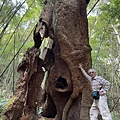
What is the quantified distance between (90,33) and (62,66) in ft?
25.1

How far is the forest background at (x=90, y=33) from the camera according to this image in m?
7.73

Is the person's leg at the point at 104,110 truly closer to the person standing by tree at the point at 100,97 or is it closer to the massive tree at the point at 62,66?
the person standing by tree at the point at 100,97

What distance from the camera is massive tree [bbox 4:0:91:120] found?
5.01 metres

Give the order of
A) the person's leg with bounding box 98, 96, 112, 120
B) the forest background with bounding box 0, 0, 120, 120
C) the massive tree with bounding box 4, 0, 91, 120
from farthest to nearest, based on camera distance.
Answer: the forest background with bounding box 0, 0, 120, 120
the massive tree with bounding box 4, 0, 91, 120
the person's leg with bounding box 98, 96, 112, 120

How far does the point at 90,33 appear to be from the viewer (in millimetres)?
12680

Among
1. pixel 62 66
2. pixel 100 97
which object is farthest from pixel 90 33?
pixel 100 97

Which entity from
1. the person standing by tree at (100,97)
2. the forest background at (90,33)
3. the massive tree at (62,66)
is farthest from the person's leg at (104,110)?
the forest background at (90,33)

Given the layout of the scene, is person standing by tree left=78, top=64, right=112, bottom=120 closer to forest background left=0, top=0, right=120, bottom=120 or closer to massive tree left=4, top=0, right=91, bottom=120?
massive tree left=4, top=0, right=91, bottom=120

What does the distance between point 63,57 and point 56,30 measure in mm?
765

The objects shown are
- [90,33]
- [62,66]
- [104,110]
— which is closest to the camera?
[104,110]

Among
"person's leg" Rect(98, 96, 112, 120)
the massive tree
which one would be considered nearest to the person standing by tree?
"person's leg" Rect(98, 96, 112, 120)

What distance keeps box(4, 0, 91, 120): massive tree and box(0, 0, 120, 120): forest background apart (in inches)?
65.0

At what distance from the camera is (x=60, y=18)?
535 centimetres

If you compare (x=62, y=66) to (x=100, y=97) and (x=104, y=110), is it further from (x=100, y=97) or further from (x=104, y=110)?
(x=104, y=110)
